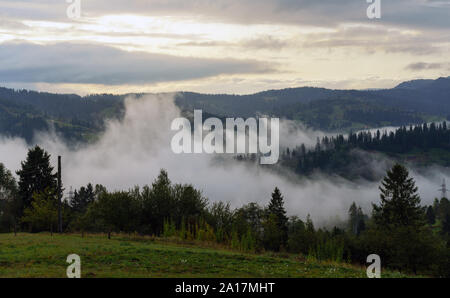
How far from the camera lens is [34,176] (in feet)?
271

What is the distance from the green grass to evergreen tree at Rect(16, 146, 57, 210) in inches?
1858

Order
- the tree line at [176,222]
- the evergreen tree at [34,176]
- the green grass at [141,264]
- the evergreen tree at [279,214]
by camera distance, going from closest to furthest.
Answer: the green grass at [141,264], the tree line at [176,222], the evergreen tree at [34,176], the evergreen tree at [279,214]

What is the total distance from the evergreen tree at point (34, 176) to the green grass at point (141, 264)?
1858 inches

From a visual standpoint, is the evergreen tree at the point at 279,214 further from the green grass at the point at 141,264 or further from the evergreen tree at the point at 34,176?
the green grass at the point at 141,264

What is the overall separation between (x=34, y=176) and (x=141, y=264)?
61668 millimetres

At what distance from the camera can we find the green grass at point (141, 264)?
1022 inches
